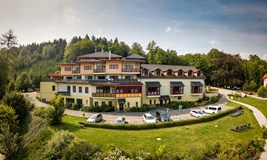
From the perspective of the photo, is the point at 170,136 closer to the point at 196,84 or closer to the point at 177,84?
the point at 177,84

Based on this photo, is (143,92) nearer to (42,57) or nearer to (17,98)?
(17,98)

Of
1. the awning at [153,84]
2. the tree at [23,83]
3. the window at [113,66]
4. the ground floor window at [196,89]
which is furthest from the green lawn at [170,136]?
the tree at [23,83]

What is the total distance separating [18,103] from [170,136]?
23.2m

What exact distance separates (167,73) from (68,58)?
173 feet

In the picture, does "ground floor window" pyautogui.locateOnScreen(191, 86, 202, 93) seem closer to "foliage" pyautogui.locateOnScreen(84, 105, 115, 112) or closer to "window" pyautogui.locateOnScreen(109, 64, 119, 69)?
"window" pyautogui.locateOnScreen(109, 64, 119, 69)

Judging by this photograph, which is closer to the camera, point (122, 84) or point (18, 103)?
point (18, 103)

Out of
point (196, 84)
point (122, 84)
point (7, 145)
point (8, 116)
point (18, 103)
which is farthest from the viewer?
point (196, 84)

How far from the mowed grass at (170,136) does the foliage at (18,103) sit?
778cm

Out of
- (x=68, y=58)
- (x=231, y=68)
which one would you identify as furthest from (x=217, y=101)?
(x=68, y=58)

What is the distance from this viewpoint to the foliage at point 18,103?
Result: 86.3ft

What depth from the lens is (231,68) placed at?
65.1 m

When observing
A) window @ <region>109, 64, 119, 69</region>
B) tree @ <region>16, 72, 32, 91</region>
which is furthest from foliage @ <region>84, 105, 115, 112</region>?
tree @ <region>16, 72, 32, 91</region>

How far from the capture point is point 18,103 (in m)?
27.0

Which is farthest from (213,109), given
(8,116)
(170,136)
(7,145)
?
(8,116)
